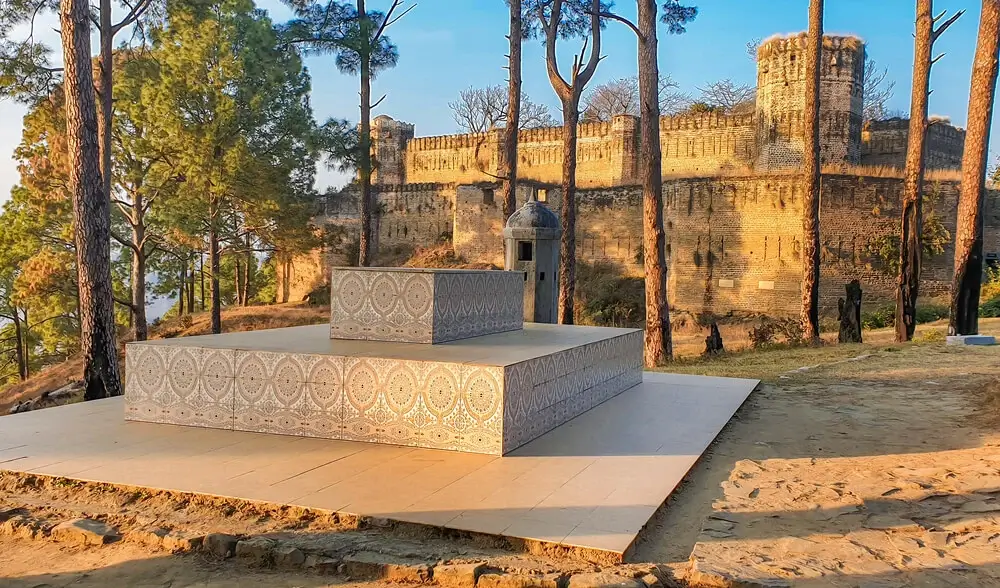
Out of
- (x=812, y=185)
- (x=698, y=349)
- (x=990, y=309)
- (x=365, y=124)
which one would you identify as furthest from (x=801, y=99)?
(x=365, y=124)

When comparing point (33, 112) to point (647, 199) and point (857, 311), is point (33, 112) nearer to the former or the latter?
point (647, 199)

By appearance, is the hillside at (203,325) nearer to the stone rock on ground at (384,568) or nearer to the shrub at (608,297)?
the shrub at (608,297)

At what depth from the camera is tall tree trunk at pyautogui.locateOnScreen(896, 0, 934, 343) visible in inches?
502

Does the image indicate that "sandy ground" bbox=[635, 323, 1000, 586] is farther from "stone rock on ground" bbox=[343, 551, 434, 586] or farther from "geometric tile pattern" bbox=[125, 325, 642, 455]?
"geometric tile pattern" bbox=[125, 325, 642, 455]

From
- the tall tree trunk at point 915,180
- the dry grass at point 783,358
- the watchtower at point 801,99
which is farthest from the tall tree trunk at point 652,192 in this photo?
the watchtower at point 801,99

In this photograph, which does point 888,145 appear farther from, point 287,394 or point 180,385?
point 180,385

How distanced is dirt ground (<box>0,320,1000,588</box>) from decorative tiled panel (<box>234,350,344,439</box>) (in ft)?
4.02

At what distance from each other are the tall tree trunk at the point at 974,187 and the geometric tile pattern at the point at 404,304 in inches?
362

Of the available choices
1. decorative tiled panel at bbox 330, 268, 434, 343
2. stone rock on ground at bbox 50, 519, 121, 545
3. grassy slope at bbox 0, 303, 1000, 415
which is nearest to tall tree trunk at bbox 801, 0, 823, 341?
grassy slope at bbox 0, 303, 1000, 415

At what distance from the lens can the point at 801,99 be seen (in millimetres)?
25469

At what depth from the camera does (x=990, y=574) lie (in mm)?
2984

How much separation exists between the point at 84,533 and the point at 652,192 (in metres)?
9.92

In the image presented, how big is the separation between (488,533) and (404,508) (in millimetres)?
500

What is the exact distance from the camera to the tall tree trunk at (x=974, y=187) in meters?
11.4
